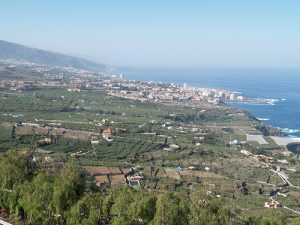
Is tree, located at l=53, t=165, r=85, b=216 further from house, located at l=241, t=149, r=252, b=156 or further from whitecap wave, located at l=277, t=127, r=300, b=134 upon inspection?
whitecap wave, located at l=277, t=127, r=300, b=134

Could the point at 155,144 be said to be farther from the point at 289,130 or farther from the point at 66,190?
the point at 66,190

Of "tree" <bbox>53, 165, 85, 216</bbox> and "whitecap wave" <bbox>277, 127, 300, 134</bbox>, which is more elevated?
"tree" <bbox>53, 165, 85, 216</bbox>

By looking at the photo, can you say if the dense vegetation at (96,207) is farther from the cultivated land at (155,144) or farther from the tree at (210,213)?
the cultivated land at (155,144)

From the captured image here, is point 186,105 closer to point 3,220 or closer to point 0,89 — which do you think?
point 0,89

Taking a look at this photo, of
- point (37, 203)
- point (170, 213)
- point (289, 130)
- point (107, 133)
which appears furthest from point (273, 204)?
point (289, 130)

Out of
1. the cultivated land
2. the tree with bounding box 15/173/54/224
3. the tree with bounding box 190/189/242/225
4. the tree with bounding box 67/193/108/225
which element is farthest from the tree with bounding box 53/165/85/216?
the cultivated land

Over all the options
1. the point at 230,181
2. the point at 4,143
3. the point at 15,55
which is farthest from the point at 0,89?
Answer: the point at 15,55

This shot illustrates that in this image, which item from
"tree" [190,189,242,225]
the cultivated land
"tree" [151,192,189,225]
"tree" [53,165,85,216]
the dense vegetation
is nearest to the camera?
"tree" [151,192,189,225]
